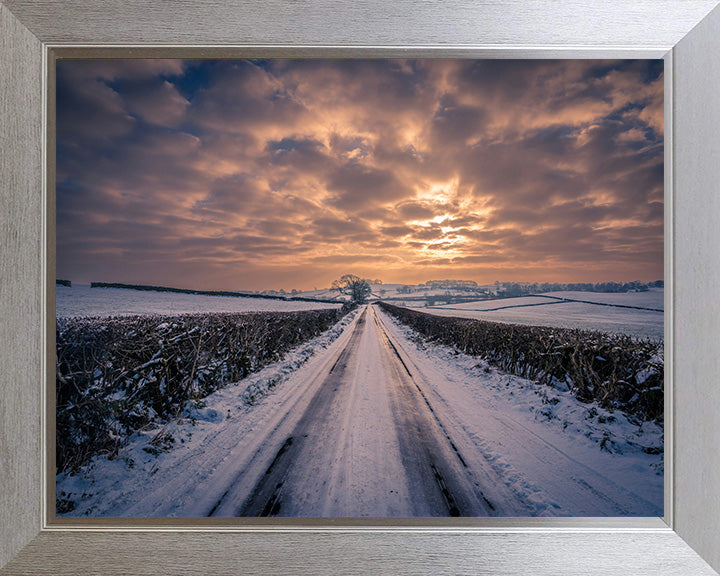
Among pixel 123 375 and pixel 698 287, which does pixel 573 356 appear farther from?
pixel 123 375

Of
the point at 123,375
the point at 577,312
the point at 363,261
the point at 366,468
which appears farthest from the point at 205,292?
the point at 577,312

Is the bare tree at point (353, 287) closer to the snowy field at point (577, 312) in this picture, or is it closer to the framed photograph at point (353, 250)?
the framed photograph at point (353, 250)

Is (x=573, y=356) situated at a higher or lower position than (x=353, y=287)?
lower

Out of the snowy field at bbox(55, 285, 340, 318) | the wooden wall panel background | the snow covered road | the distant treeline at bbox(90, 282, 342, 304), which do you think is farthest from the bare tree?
the wooden wall panel background

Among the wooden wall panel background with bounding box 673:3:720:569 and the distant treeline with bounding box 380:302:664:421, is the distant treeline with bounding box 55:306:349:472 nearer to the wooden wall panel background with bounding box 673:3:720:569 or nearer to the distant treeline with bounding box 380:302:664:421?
the distant treeline with bounding box 380:302:664:421

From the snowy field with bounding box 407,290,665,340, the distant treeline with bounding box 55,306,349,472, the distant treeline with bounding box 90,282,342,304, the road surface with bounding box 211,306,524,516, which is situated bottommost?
the road surface with bounding box 211,306,524,516
